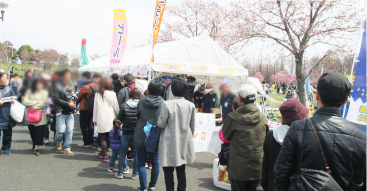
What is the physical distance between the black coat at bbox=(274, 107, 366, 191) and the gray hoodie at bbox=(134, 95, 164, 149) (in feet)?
6.88

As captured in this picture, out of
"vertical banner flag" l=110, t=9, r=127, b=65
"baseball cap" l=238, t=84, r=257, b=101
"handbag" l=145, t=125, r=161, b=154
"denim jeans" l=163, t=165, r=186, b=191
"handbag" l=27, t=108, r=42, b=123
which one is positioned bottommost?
"denim jeans" l=163, t=165, r=186, b=191

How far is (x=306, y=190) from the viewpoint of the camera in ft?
4.53

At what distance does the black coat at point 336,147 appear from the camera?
4.58ft

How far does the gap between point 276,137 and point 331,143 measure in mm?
731

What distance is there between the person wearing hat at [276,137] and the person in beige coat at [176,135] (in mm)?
1030

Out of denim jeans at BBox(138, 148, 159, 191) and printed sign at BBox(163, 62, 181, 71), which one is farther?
printed sign at BBox(163, 62, 181, 71)

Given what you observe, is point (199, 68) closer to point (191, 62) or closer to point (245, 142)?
point (191, 62)

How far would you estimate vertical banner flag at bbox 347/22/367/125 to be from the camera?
3.59 m

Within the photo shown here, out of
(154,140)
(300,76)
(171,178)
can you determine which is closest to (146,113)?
(154,140)

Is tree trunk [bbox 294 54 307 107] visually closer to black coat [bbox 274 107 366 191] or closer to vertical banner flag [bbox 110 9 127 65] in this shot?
vertical banner flag [bbox 110 9 127 65]

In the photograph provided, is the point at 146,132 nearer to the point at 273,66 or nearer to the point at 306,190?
the point at 306,190

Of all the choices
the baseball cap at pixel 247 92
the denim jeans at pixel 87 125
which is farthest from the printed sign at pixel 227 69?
the baseball cap at pixel 247 92

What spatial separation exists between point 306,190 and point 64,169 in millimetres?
4208

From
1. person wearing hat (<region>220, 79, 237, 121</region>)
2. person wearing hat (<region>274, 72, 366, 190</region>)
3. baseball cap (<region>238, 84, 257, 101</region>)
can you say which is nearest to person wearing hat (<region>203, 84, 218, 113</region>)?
person wearing hat (<region>220, 79, 237, 121</region>)
